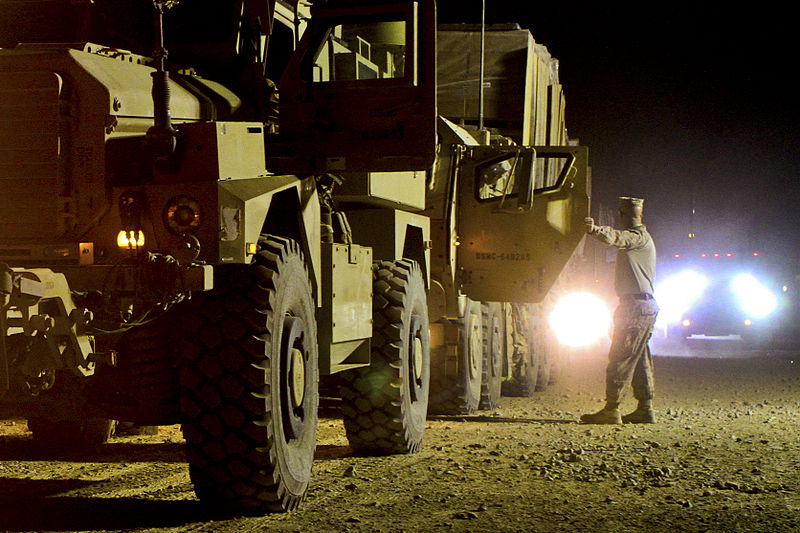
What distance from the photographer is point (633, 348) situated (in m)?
10.6

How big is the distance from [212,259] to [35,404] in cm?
122

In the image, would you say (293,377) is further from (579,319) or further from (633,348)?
(579,319)

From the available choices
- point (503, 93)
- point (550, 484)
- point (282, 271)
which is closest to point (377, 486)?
point (550, 484)

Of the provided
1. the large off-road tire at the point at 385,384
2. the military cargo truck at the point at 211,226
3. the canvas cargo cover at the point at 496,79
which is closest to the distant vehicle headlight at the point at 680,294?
the canvas cargo cover at the point at 496,79

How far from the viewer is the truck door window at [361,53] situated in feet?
23.8

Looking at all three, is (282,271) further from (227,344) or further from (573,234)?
(573,234)

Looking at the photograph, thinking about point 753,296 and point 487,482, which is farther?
point 753,296

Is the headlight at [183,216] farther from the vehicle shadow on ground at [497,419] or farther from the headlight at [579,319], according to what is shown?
the headlight at [579,319]

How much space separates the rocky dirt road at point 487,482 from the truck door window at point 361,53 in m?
2.61

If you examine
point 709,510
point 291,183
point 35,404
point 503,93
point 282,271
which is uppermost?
point 503,93

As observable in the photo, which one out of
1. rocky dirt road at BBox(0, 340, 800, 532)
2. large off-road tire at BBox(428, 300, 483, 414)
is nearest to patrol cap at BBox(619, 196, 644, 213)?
large off-road tire at BBox(428, 300, 483, 414)

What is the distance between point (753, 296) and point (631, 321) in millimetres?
18430

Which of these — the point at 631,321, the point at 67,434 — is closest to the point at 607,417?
the point at 631,321

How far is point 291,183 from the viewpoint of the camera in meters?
6.04
